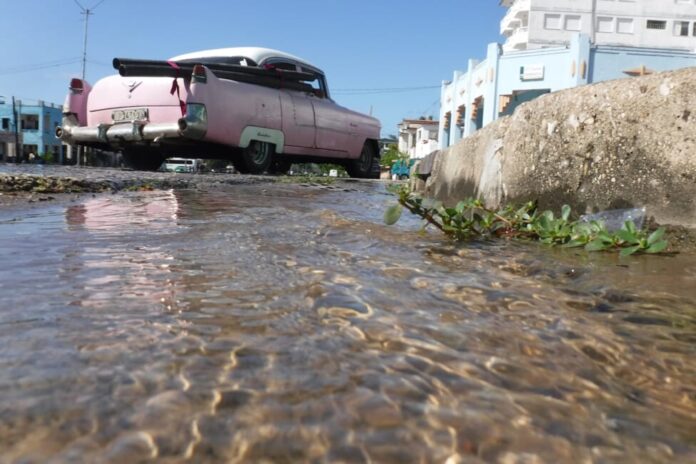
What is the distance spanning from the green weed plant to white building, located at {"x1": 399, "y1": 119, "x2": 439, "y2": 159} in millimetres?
38429

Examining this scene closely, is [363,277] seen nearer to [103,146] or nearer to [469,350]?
[469,350]

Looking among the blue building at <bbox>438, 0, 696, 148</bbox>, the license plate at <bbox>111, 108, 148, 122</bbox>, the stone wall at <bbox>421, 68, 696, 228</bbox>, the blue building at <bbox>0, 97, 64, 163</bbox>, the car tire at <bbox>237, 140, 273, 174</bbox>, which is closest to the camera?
the stone wall at <bbox>421, 68, 696, 228</bbox>

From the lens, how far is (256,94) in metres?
7.35

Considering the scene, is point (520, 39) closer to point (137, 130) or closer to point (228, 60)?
point (228, 60)

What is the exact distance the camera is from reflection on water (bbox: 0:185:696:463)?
0.71m

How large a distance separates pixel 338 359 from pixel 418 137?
50.7 meters

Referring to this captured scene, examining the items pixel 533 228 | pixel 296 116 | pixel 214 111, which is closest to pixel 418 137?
pixel 296 116

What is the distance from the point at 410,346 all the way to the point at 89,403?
0.53 m

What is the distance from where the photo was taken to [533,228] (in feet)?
8.85

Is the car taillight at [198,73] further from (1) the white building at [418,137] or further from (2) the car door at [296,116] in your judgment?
(1) the white building at [418,137]

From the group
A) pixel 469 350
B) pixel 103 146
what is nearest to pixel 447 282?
pixel 469 350

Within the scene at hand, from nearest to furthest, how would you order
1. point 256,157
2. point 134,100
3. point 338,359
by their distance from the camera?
point 338,359
point 134,100
point 256,157

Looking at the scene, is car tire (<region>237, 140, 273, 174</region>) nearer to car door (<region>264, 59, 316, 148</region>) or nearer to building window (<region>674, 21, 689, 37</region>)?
car door (<region>264, 59, 316, 148</region>)

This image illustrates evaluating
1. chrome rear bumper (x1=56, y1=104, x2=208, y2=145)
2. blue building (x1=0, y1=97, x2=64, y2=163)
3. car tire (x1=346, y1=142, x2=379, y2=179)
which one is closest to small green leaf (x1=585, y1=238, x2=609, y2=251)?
chrome rear bumper (x1=56, y1=104, x2=208, y2=145)
